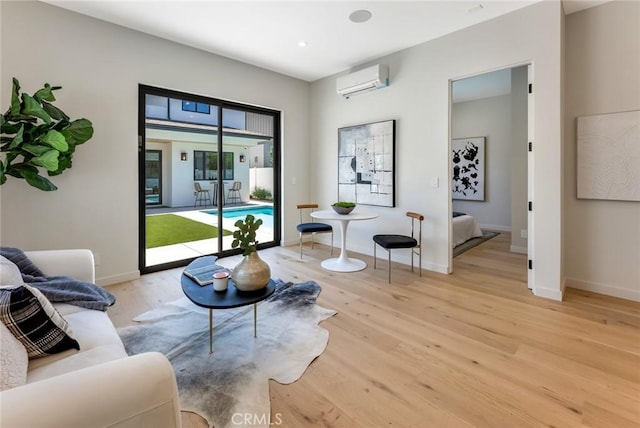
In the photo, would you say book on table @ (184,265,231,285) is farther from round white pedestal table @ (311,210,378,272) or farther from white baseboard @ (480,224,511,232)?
white baseboard @ (480,224,511,232)

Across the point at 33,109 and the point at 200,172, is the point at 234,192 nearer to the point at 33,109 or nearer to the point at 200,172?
the point at 200,172

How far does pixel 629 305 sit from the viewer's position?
2838 millimetres

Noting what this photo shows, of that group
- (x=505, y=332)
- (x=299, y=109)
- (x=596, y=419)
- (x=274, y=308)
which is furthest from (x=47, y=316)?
(x=299, y=109)

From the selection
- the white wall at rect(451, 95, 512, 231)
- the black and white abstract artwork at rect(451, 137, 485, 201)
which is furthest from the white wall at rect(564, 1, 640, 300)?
the black and white abstract artwork at rect(451, 137, 485, 201)

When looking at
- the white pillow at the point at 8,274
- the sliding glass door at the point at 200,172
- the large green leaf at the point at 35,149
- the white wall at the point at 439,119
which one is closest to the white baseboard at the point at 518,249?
the white wall at the point at 439,119

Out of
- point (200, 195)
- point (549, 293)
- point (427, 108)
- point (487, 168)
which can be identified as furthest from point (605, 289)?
point (200, 195)

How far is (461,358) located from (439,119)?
2.82 metres

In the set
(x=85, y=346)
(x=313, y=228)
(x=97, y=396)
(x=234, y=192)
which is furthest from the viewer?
(x=234, y=192)

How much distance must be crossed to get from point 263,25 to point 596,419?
4.21 meters

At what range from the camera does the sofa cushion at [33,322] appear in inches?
48.1

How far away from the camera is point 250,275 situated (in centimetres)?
206

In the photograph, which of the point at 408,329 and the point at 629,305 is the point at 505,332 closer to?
the point at 408,329

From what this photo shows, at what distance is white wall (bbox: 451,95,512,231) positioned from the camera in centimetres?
645

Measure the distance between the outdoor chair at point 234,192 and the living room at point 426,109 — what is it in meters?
1.56
